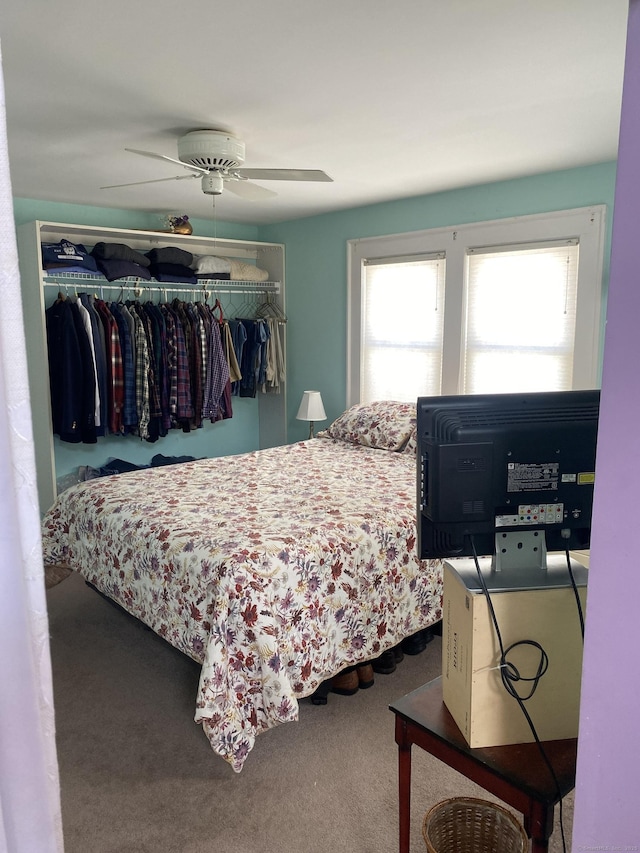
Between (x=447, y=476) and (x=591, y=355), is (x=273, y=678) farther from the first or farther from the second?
(x=591, y=355)

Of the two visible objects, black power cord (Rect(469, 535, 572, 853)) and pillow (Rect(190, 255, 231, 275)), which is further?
pillow (Rect(190, 255, 231, 275))

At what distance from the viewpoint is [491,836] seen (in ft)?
4.91

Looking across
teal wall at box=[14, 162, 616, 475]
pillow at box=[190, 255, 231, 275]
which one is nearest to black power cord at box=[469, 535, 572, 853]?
teal wall at box=[14, 162, 616, 475]

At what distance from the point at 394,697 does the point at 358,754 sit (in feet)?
1.28

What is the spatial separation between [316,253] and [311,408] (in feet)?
4.14

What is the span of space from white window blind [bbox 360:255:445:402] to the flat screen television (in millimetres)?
3012

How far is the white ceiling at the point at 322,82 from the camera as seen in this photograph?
1.76 meters

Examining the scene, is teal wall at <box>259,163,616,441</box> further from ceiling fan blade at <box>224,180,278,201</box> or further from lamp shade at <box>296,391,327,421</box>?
ceiling fan blade at <box>224,180,278,201</box>

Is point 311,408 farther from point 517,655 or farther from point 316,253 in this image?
point 517,655

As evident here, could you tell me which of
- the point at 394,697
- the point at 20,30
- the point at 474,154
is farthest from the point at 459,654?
the point at 474,154

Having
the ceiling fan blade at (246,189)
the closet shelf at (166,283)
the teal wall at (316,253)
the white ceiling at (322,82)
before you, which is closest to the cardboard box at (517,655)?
the white ceiling at (322,82)

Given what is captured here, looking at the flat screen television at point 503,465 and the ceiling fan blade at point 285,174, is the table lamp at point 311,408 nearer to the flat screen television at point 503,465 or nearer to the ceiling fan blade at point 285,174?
the ceiling fan blade at point 285,174

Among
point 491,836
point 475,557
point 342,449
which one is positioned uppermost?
point 475,557

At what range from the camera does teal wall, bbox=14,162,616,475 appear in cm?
383
